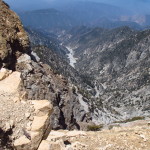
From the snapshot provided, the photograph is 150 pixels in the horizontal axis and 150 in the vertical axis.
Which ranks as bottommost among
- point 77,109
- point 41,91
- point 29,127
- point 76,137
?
point 77,109

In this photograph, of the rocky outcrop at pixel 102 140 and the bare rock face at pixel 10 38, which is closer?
the rocky outcrop at pixel 102 140

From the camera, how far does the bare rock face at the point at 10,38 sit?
140 feet

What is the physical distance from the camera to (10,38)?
45.5m

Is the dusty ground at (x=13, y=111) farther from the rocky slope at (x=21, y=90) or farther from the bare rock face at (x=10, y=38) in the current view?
the bare rock face at (x=10, y=38)

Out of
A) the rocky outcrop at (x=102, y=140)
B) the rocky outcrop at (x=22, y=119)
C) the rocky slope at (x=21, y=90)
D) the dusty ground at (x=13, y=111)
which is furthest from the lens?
the rocky outcrop at (x=102, y=140)

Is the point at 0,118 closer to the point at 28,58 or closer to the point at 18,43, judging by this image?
the point at 18,43

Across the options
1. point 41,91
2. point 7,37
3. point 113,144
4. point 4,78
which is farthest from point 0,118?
point 41,91

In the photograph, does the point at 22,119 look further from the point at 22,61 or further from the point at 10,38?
the point at 22,61

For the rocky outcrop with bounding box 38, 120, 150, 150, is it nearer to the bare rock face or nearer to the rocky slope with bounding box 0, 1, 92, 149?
the rocky slope with bounding box 0, 1, 92, 149

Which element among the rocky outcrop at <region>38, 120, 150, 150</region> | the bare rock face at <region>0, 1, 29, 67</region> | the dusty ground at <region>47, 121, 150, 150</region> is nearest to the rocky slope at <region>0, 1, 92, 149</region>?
the bare rock face at <region>0, 1, 29, 67</region>

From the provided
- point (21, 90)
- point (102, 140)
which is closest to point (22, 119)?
point (21, 90)

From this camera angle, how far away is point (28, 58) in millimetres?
52438

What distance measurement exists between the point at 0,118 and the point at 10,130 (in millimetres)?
863

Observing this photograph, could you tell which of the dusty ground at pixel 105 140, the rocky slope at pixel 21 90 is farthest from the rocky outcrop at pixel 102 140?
the rocky slope at pixel 21 90
